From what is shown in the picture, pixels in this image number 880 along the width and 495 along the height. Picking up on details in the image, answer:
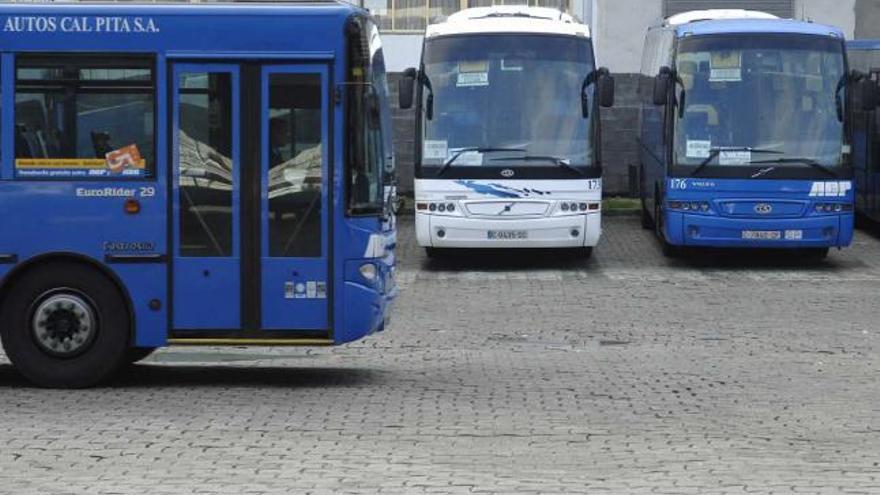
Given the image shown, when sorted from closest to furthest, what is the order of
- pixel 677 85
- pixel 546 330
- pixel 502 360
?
1. pixel 502 360
2. pixel 546 330
3. pixel 677 85

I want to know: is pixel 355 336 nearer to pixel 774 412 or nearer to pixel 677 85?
pixel 774 412

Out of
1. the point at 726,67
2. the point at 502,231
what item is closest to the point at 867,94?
the point at 726,67

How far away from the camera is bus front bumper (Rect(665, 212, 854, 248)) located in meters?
23.4

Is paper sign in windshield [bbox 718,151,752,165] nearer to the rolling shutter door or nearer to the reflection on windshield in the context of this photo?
the reflection on windshield

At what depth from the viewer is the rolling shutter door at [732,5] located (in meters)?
40.9

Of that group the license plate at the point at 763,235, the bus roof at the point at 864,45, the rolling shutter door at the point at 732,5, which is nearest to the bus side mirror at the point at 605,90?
the license plate at the point at 763,235

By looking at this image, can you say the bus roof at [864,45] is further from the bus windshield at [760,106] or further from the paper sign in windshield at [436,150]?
the paper sign in windshield at [436,150]

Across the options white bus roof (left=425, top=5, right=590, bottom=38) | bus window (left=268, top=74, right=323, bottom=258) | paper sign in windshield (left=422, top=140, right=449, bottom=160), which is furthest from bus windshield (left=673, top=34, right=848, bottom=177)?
bus window (left=268, top=74, right=323, bottom=258)

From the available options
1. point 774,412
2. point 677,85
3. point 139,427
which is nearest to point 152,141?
point 139,427

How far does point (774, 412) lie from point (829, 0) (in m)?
30.5

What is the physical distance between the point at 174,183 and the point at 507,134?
1071 cm

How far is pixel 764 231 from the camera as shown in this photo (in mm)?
23453

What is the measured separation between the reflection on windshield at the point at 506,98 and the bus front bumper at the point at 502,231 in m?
0.72

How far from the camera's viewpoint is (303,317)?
43.8 feet
